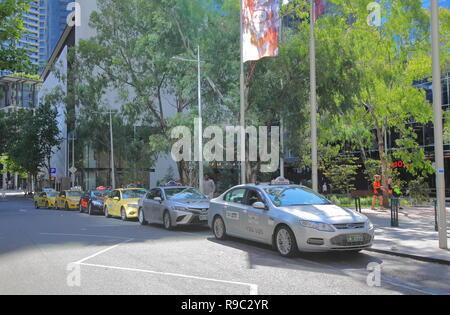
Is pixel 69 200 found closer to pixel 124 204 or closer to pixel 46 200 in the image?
pixel 46 200

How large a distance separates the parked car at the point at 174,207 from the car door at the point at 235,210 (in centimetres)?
261

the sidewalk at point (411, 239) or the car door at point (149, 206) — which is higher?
the car door at point (149, 206)

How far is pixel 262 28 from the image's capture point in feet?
56.4

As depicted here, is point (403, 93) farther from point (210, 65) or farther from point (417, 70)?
point (210, 65)

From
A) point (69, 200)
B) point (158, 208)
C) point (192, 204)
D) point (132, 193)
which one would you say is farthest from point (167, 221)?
point (69, 200)

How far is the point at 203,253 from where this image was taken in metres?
10.0

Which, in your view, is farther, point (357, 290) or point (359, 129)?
point (359, 129)

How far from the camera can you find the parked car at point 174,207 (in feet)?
47.6

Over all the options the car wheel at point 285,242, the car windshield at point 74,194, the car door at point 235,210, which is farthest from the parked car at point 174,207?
the car windshield at point 74,194

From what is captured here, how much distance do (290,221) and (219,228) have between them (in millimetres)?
3254

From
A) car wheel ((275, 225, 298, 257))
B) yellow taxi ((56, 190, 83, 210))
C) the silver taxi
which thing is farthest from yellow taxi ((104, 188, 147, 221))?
car wheel ((275, 225, 298, 257))

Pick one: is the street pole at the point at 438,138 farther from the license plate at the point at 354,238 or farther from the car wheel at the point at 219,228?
the car wheel at the point at 219,228
